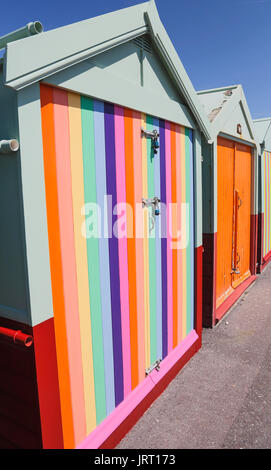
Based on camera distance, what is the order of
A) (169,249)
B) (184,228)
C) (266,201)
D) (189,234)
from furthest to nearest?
1. (266,201)
2. (189,234)
3. (184,228)
4. (169,249)

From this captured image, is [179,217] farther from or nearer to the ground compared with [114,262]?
farther from the ground

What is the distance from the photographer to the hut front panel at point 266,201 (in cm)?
720

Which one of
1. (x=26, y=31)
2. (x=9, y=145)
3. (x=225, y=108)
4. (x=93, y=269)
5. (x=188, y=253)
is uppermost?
(x=225, y=108)

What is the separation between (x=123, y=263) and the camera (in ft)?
8.33

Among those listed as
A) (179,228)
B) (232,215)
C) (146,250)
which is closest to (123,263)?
(146,250)

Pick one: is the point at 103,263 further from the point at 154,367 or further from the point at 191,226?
the point at 191,226

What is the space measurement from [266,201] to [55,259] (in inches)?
259

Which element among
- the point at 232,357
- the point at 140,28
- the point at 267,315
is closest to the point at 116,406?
the point at 232,357

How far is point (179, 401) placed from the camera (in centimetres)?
301

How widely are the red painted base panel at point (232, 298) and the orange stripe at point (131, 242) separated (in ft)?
7.25

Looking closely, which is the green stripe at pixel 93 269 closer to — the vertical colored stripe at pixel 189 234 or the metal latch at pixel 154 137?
the metal latch at pixel 154 137

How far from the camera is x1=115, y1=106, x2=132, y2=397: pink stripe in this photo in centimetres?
240
